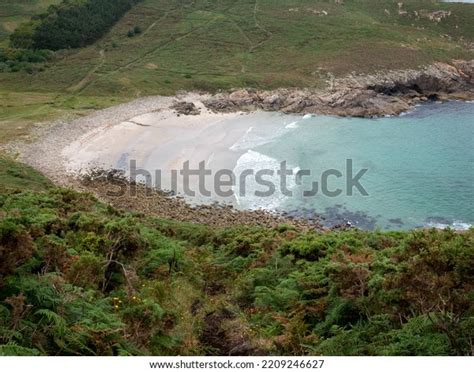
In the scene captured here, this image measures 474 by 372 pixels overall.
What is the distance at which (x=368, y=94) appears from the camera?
68312mm

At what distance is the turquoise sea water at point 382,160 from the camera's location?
3734 cm

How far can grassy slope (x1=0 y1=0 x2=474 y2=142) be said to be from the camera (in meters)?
68.4

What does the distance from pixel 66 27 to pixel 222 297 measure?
80.8 metres

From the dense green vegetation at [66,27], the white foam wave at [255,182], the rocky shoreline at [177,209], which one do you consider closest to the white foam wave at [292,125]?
the white foam wave at [255,182]

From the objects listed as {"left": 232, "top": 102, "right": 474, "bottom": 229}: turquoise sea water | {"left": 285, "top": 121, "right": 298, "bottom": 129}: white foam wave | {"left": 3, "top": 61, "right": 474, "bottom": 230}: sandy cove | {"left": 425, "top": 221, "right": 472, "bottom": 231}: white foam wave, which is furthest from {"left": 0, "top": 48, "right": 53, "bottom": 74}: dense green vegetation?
{"left": 425, "top": 221, "right": 472, "bottom": 231}: white foam wave

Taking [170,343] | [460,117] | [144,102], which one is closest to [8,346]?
[170,343]

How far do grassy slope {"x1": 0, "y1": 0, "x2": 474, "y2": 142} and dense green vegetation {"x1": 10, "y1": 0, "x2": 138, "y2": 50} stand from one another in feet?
8.10

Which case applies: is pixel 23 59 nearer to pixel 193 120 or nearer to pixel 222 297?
pixel 193 120

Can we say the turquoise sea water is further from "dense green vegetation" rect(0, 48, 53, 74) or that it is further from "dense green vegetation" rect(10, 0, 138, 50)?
"dense green vegetation" rect(10, 0, 138, 50)

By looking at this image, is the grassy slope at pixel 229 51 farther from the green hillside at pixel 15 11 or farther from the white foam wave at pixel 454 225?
the white foam wave at pixel 454 225

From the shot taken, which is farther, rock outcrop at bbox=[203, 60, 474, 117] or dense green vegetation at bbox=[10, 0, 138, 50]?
dense green vegetation at bbox=[10, 0, 138, 50]

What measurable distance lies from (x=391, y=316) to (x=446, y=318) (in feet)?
5.27

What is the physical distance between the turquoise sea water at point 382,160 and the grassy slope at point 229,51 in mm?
16814

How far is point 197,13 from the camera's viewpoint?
103250mm
